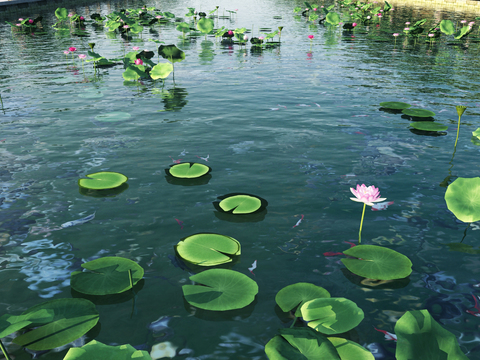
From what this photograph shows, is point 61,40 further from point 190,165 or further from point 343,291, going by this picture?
point 343,291

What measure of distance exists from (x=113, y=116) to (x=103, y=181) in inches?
121

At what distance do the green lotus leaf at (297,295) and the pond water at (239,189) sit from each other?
108mm

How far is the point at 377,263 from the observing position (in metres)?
3.43

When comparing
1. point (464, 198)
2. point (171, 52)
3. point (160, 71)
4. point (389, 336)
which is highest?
point (171, 52)

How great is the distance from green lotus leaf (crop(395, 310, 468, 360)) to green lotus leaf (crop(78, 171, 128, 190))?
373 cm

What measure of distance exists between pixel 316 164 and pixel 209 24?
47.9ft

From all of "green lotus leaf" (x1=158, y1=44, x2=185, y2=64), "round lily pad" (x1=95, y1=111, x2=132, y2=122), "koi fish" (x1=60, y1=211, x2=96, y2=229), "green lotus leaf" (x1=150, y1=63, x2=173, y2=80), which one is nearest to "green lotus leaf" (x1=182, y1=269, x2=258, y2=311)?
"koi fish" (x1=60, y1=211, x2=96, y2=229)

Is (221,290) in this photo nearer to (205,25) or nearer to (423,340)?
(423,340)

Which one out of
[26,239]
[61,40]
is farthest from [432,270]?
[61,40]

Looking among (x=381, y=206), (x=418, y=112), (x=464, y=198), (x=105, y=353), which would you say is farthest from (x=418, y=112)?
(x=105, y=353)

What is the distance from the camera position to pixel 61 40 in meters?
17.5

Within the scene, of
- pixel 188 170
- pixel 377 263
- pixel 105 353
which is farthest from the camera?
pixel 188 170

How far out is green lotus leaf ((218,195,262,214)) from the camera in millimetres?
4340

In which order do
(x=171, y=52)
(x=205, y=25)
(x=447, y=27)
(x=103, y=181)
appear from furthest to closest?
(x=205, y=25) < (x=447, y=27) < (x=171, y=52) < (x=103, y=181)
